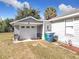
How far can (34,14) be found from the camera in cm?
4503

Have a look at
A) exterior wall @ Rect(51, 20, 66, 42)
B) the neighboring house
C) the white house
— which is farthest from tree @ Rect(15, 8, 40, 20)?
exterior wall @ Rect(51, 20, 66, 42)

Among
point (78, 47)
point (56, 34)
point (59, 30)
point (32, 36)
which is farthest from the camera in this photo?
point (32, 36)

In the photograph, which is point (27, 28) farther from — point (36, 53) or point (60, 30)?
point (36, 53)

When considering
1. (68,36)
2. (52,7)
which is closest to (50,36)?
(68,36)

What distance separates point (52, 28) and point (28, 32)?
4.05 meters

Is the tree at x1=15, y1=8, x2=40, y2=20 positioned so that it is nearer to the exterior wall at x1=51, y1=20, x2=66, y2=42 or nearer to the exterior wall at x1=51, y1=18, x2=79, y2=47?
the exterior wall at x1=51, y1=20, x2=66, y2=42

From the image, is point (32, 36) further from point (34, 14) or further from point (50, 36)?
point (34, 14)

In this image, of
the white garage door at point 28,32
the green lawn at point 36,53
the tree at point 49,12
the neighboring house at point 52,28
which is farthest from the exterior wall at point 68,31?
the tree at point 49,12

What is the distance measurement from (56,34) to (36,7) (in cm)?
2875

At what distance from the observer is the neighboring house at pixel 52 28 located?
14282mm

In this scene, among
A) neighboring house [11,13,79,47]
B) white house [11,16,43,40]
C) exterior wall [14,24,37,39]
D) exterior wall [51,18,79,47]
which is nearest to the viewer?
exterior wall [51,18,79,47]

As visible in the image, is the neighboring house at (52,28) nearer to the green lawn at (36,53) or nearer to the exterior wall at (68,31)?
the exterior wall at (68,31)

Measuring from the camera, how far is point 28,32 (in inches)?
869

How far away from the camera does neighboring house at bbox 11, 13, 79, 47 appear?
14282 mm
